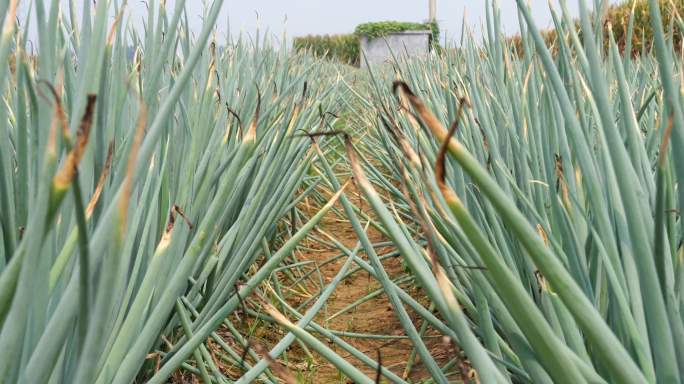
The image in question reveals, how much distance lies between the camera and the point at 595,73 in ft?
1.62

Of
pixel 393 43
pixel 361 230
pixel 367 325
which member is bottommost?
pixel 367 325

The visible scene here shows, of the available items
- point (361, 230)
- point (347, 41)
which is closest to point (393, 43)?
point (347, 41)

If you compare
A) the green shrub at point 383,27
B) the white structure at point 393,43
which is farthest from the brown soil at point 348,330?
the green shrub at point 383,27

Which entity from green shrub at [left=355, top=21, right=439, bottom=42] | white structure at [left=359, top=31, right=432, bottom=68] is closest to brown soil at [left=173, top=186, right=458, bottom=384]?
white structure at [left=359, top=31, right=432, bottom=68]

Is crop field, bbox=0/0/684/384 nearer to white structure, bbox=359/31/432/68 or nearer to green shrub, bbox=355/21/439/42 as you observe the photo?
white structure, bbox=359/31/432/68

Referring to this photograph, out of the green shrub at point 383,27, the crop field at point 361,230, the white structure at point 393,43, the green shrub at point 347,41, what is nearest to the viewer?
the crop field at point 361,230

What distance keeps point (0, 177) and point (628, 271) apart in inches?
20.5

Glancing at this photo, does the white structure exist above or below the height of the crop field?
below

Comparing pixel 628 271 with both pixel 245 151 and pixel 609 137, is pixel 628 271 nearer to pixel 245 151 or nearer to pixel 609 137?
pixel 609 137

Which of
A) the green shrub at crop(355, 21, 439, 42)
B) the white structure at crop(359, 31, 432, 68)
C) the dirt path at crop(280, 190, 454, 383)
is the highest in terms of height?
the green shrub at crop(355, 21, 439, 42)

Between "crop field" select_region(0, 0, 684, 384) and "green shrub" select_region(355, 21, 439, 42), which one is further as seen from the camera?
"green shrub" select_region(355, 21, 439, 42)

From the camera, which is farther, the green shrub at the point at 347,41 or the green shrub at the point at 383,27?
the green shrub at the point at 347,41

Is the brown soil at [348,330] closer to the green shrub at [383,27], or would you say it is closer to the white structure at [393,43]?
the white structure at [393,43]

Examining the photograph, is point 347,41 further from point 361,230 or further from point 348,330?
point 361,230
